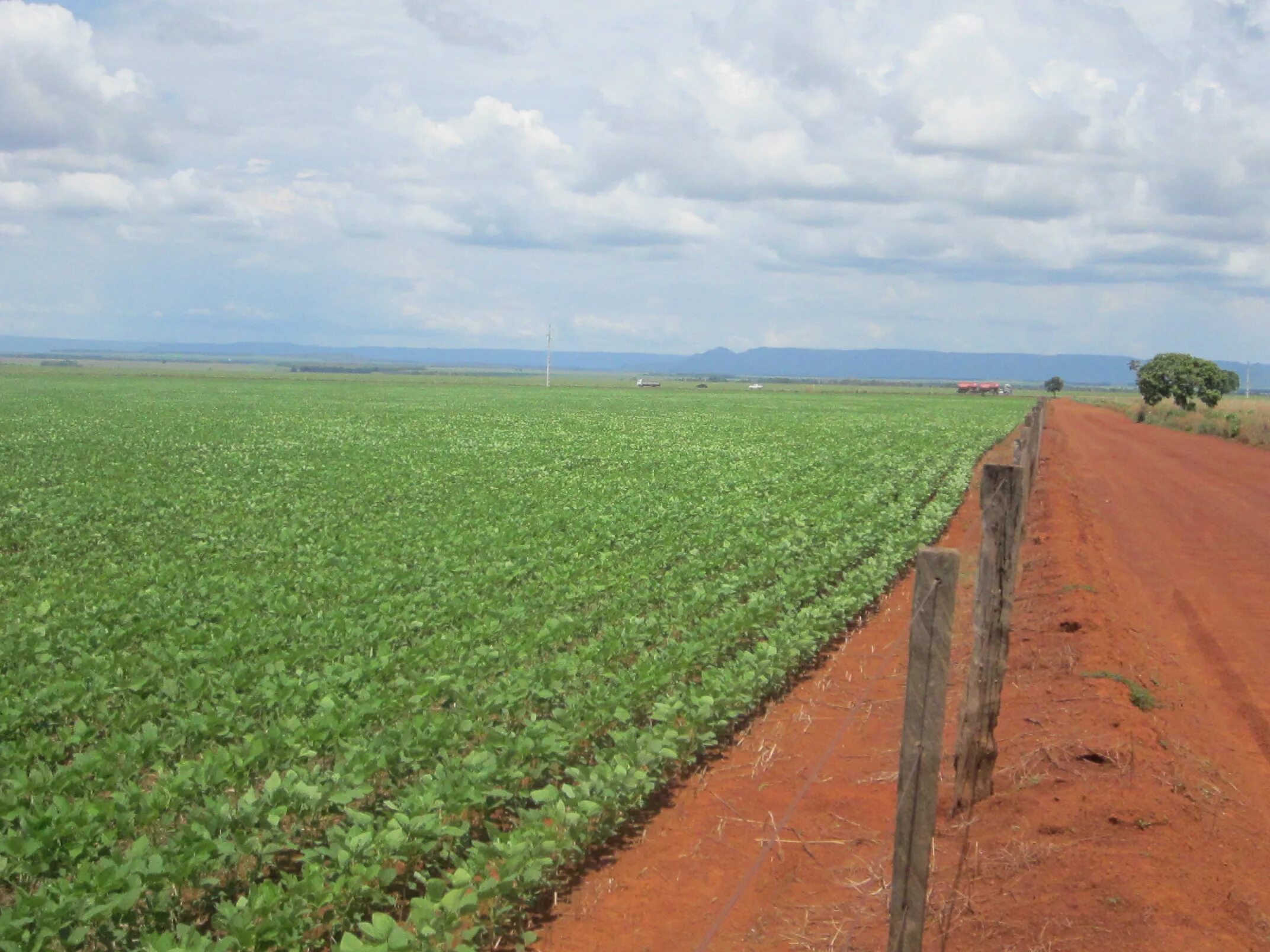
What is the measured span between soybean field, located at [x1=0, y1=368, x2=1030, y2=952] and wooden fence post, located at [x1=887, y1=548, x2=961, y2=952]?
1902 mm

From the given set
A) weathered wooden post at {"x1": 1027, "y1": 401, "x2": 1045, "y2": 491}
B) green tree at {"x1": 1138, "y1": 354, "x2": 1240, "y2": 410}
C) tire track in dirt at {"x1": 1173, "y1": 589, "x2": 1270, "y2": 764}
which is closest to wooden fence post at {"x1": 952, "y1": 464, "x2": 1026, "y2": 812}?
tire track in dirt at {"x1": 1173, "y1": 589, "x2": 1270, "y2": 764}

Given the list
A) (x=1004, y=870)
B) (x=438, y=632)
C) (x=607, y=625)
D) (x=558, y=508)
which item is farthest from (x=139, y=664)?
(x=558, y=508)

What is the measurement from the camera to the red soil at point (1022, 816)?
5277 mm

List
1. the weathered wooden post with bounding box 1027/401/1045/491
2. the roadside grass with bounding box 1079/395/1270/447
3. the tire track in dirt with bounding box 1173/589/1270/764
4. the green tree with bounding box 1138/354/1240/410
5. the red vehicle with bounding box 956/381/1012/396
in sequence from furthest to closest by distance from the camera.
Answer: the red vehicle with bounding box 956/381/1012/396 → the green tree with bounding box 1138/354/1240/410 → the roadside grass with bounding box 1079/395/1270/447 → the weathered wooden post with bounding box 1027/401/1045/491 → the tire track in dirt with bounding box 1173/589/1270/764

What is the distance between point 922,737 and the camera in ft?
14.4

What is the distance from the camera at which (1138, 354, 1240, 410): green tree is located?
226 ft

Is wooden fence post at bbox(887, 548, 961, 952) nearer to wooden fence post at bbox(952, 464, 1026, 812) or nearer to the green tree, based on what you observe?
wooden fence post at bbox(952, 464, 1026, 812)

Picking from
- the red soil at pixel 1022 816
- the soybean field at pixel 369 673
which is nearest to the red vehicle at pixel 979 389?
the soybean field at pixel 369 673

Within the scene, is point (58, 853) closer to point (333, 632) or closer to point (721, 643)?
point (333, 632)

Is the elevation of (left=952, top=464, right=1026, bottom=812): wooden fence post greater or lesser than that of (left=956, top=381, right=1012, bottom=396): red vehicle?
lesser

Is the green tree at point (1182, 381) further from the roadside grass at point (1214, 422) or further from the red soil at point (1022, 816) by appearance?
the red soil at point (1022, 816)

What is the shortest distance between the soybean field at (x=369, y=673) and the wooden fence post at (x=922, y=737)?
6.24ft

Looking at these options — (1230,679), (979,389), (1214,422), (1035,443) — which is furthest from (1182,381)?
(979,389)

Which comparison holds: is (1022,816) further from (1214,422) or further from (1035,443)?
(1214,422)
